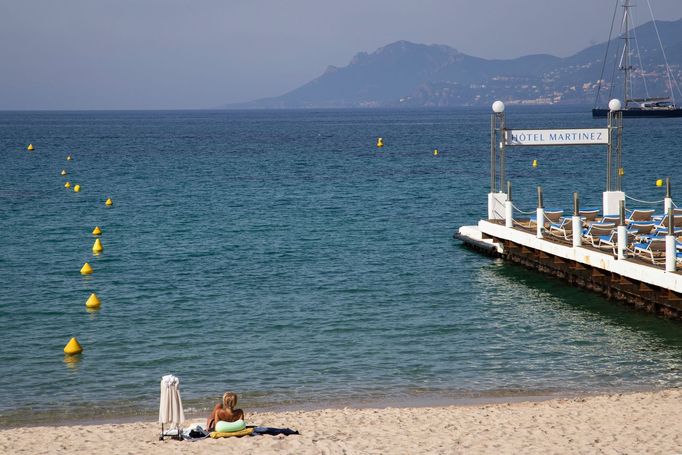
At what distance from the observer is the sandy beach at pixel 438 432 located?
41.9 ft

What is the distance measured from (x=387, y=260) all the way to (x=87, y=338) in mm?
11420

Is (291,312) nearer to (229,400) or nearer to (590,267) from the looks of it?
(590,267)

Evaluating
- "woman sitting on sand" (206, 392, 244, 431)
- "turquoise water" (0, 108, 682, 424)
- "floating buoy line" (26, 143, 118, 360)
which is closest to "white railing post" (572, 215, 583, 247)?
"turquoise water" (0, 108, 682, 424)

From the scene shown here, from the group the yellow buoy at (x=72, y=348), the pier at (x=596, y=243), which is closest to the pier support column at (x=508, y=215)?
the pier at (x=596, y=243)

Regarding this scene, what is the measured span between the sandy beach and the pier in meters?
6.01

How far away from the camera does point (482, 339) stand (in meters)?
20.5

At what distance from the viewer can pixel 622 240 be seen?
22234mm

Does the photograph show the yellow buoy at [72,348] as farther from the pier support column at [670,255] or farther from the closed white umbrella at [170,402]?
the pier support column at [670,255]

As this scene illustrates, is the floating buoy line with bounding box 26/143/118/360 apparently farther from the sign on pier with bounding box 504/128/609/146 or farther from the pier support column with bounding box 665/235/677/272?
the sign on pier with bounding box 504/128/609/146

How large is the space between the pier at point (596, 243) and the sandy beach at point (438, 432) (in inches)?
237

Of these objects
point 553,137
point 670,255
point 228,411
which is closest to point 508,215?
point 553,137

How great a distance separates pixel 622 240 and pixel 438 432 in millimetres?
10183

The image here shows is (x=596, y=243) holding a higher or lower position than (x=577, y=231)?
lower

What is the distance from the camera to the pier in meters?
21.3
